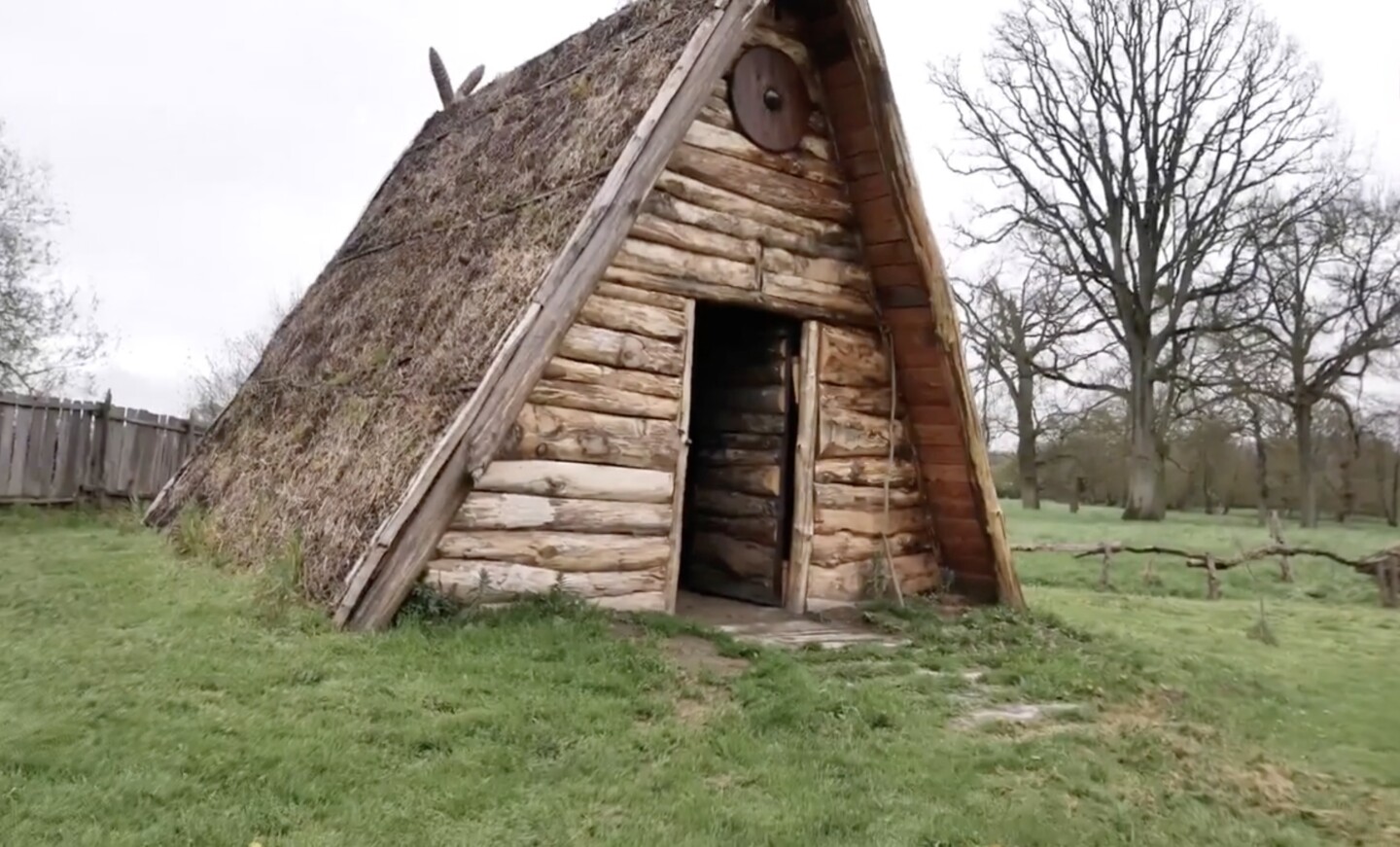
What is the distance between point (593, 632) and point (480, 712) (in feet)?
4.89

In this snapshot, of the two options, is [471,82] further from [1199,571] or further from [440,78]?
[1199,571]

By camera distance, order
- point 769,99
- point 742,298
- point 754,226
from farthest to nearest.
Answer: point 769,99, point 754,226, point 742,298

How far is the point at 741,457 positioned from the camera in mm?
8773

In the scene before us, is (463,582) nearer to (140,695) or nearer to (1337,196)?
(140,695)

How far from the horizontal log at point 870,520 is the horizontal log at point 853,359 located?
1001 mm

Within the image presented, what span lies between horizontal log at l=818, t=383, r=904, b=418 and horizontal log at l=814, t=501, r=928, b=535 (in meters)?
0.72

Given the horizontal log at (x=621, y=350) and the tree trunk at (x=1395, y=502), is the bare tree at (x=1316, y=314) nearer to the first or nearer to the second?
the tree trunk at (x=1395, y=502)

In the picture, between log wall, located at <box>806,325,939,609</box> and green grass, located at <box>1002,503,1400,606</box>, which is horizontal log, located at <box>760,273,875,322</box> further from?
green grass, located at <box>1002,503,1400,606</box>

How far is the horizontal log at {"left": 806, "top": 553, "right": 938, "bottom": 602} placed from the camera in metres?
8.09

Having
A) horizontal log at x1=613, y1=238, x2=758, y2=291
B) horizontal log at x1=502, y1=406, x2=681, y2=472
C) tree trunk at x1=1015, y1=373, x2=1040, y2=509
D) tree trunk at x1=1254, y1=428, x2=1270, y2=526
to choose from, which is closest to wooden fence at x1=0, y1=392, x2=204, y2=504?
horizontal log at x1=502, y1=406, x2=681, y2=472

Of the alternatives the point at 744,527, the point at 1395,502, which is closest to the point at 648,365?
the point at 744,527

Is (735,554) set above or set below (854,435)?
below

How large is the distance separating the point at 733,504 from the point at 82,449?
8362mm

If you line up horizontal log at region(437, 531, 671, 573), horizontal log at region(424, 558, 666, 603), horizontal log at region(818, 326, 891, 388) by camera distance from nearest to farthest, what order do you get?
horizontal log at region(424, 558, 666, 603), horizontal log at region(437, 531, 671, 573), horizontal log at region(818, 326, 891, 388)
